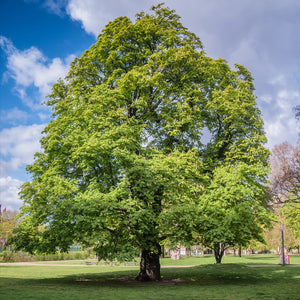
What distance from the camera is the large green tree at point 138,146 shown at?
1464cm

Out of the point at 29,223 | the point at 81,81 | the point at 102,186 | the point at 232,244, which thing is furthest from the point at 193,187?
the point at 81,81

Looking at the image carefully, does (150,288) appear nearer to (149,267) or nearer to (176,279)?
(149,267)

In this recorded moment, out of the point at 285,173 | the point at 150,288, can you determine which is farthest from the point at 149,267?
Answer: the point at 285,173

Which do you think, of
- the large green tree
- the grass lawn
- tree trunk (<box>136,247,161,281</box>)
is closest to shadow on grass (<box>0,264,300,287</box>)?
the grass lawn

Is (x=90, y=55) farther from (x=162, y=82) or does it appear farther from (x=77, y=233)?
(x=77, y=233)

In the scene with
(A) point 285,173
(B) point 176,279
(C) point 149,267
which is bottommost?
(B) point 176,279

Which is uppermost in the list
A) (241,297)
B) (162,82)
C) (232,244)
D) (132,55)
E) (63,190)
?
(132,55)

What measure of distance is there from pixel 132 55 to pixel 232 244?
41.4 ft

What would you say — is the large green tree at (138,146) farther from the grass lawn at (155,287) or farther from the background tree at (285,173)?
the background tree at (285,173)

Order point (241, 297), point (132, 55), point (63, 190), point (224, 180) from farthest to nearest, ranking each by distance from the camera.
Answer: point (132, 55)
point (224, 180)
point (63, 190)
point (241, 297)

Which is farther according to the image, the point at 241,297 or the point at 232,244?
the point at 232,244

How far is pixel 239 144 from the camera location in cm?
1812

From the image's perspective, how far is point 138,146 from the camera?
1708 cm

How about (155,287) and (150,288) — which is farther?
(155,287)
